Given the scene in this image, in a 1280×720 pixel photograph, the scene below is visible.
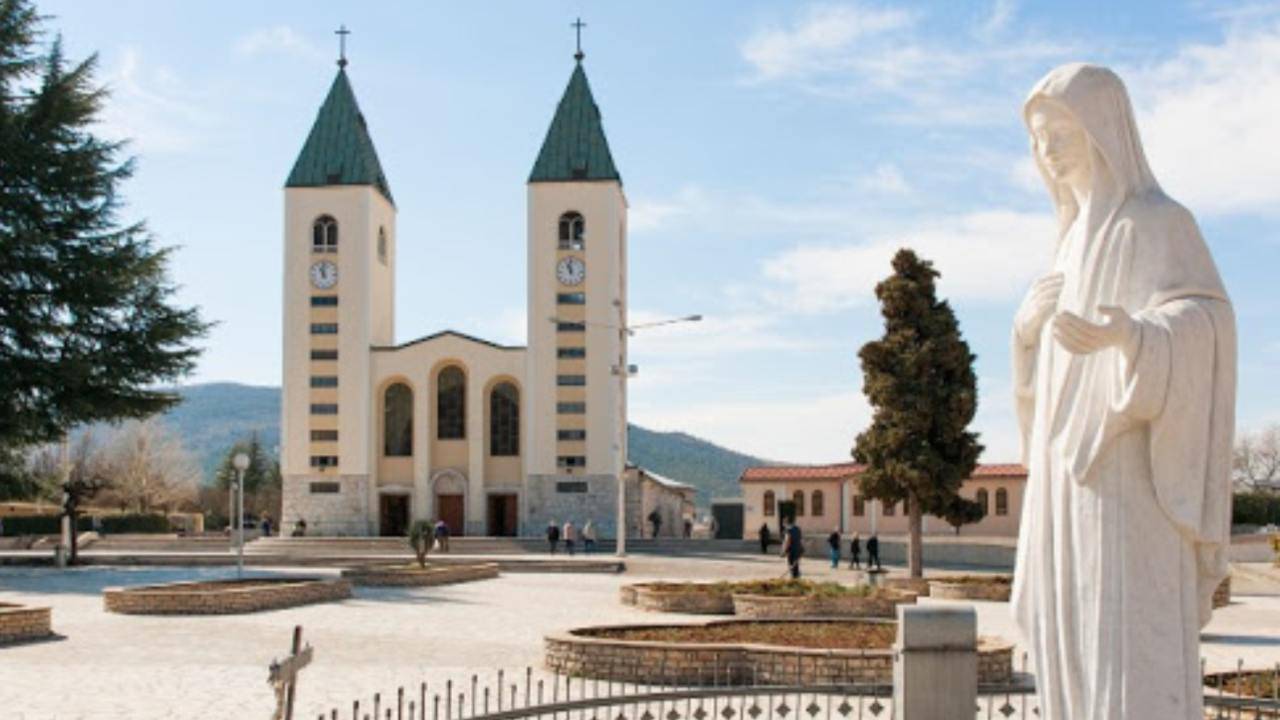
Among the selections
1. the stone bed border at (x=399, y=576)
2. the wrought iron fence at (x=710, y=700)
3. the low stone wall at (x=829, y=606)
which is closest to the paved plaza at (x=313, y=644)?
the stone bed border at (x=399, y=576)

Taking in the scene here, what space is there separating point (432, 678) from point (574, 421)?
1744 inches

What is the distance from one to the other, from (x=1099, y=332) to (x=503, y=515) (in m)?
57.3

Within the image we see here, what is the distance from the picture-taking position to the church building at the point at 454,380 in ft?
196

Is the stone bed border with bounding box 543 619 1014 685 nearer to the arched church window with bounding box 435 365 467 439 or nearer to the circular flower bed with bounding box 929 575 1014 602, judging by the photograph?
the circular flower bed with bounding box 929 575 1014 602

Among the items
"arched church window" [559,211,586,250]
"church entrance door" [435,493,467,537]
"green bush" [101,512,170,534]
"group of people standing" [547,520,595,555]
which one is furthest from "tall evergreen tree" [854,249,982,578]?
"green bush" [101,512,170,534]

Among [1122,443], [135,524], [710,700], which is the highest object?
[1122,443]

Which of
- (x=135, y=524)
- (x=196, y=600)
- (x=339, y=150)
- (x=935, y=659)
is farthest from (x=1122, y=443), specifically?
(x=135, y=524)

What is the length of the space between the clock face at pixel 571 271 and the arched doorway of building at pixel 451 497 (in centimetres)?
973

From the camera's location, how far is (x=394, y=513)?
6162cm

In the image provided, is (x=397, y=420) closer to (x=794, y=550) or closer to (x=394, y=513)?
(x=394, y=513)

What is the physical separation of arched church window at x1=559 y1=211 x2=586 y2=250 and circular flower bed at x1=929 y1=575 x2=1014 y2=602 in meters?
33.5

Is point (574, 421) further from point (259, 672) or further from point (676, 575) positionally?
point (259, 672)

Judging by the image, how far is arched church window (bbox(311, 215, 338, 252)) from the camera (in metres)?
61.2

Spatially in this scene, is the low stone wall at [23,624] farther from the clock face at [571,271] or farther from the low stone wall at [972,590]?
the clock face at [571,271]
